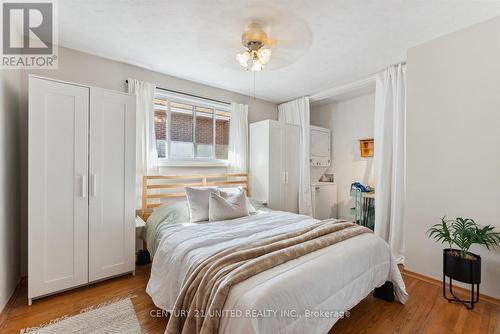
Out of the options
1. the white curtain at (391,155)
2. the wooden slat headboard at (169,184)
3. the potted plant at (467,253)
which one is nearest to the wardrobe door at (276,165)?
the wooden slat headboard at (169,184)

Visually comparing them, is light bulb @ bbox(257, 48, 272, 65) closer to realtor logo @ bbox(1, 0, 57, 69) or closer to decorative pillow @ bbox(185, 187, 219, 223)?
decorative pillow @ bbox(185, 187, 219, 223)

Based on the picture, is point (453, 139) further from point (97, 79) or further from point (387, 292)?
point (97, 79)

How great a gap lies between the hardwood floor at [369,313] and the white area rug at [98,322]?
0.07 meters

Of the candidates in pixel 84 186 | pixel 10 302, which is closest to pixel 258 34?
pixel 84 186

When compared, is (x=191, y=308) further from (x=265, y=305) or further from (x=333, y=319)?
(x=333, y=319)

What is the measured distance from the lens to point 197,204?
2764 millimetres

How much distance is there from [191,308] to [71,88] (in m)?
2.32

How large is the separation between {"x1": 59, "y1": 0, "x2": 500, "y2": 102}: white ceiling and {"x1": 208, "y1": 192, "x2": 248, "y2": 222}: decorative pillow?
166 centimetres

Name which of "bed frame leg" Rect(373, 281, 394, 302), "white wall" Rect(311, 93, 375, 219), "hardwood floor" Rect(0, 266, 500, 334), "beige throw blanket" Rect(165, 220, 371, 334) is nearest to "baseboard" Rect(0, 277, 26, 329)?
"hardwood floor" Rect(0, 266, 500, 334)

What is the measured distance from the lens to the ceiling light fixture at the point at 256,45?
6.80ft

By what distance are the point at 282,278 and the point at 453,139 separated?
7.91ft

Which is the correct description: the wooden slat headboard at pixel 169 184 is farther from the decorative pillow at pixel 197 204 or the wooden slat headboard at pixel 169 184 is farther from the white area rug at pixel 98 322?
the white area rug at pixel 98 322

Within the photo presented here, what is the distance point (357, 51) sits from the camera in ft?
8.88

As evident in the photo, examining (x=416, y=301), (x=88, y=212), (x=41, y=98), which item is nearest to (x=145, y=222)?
(x=88, y=212)
